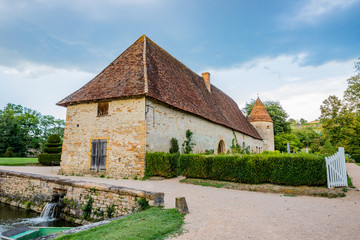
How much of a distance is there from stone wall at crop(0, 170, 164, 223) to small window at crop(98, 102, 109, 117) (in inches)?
170

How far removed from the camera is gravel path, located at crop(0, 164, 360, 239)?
148 inches

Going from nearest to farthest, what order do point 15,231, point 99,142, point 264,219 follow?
point 264,219
point 15,231
point 99,142

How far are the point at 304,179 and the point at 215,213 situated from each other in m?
4.64

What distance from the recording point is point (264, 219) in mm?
4625

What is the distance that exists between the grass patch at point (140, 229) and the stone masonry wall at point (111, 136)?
626 centimetres

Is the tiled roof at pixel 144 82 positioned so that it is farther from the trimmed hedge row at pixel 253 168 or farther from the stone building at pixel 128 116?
the trimmed hedge row at pixel 253 168

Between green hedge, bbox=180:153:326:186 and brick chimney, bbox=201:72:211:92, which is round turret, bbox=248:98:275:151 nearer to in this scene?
brick chimney, bbox=201:72:211:92

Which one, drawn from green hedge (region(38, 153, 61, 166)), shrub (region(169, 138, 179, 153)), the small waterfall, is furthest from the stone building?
green hedge (region(38, 153, 61, 166))

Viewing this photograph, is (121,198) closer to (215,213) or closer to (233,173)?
(215,213)

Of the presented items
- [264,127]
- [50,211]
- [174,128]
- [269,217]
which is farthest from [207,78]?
[269,217]

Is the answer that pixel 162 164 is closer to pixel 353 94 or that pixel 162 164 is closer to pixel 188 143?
pixel 188 143

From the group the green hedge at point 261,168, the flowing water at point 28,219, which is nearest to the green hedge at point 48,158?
the flowing water at point 28,219

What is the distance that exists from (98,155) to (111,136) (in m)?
1.24

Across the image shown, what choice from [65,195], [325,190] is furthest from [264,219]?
[65,195]
